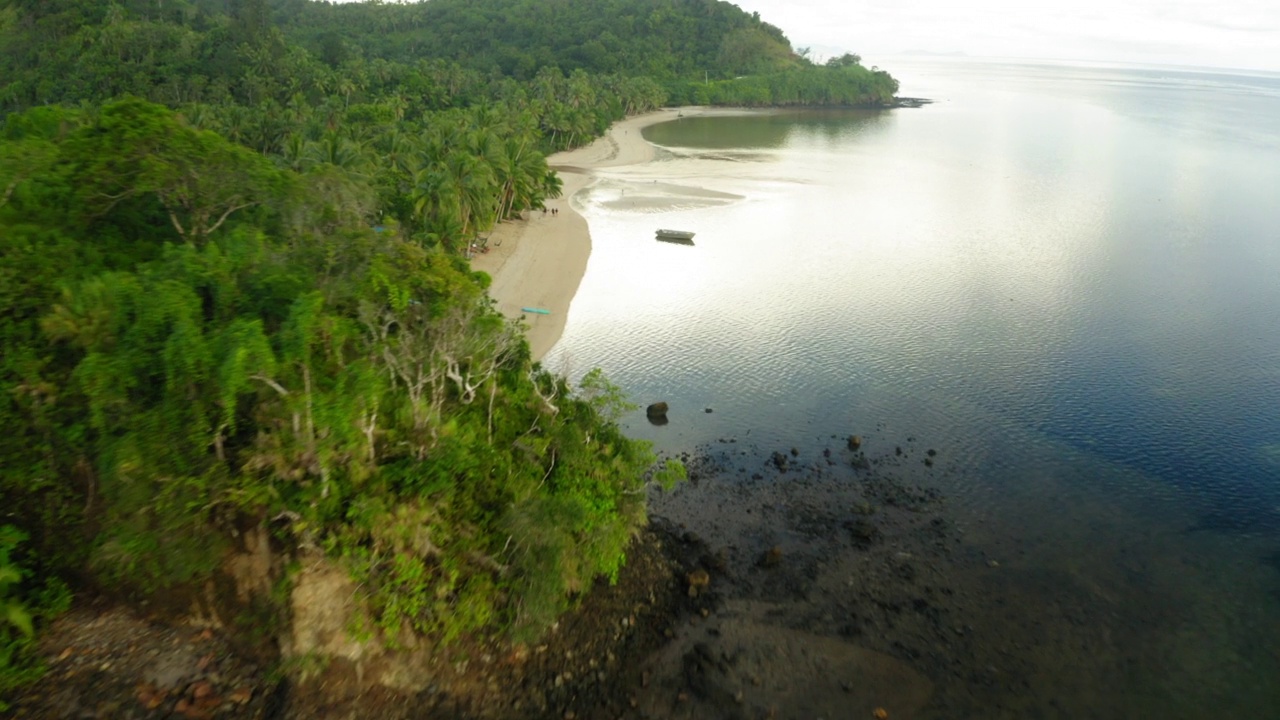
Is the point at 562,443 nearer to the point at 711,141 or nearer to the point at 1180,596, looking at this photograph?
the point at 1180,596

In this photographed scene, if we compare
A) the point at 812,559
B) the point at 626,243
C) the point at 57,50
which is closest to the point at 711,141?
the point at 626,243

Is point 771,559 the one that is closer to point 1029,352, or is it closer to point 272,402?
point 272,402

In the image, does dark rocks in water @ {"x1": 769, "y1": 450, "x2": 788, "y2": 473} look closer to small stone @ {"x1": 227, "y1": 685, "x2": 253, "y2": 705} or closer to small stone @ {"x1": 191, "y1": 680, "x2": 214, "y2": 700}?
small stone @ {"x1": 227, "y1": 685, "x2": 253, "y2": 705}

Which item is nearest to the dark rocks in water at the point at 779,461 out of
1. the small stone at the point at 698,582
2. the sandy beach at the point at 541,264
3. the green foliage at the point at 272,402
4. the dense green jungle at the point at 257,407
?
the dense green jungle at the point at 257,407

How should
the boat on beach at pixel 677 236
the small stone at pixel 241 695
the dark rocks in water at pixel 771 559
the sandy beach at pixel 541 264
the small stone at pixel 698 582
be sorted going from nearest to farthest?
1. the small stone at pixel 241 695
2. the small stone at pixel 698 582
3. the dark rocks in water at pixel 771 559
4. the sandy beach at pixel 541 264
5. the boat on beach at pixel 677 236

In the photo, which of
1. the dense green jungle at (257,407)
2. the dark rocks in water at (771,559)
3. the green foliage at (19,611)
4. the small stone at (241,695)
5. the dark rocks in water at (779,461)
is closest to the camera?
the green foliage at (19,611)

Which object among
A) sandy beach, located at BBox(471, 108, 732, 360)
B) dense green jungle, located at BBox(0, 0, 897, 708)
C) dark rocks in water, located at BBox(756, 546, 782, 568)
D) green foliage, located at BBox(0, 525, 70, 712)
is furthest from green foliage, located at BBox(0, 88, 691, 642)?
sandy beach, located at BBox(471, 108, 732, 360)

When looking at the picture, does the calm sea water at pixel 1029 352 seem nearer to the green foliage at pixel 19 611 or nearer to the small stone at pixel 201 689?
the small stone at pixel 201 689
